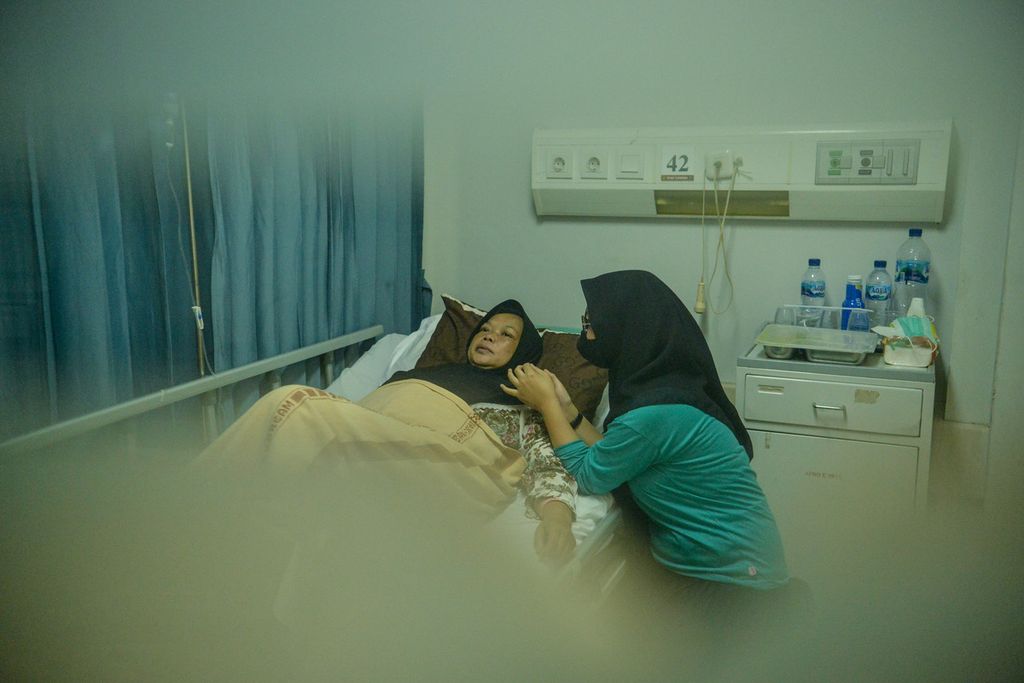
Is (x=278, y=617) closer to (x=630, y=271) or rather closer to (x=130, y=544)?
(x=130, y=544)

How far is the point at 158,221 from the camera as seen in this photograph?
495 mm

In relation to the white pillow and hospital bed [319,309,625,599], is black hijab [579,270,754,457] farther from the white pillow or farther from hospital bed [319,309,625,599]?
the white pillow

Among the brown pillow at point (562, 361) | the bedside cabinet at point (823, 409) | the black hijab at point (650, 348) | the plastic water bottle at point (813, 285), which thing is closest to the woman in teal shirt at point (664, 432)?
the black hijab at point (650, 348)

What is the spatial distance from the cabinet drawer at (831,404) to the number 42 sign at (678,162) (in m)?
1.02

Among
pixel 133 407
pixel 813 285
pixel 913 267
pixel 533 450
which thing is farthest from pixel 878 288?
pixel 133 407

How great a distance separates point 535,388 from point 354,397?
350 millimetres

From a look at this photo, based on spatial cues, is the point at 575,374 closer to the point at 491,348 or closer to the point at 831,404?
the point at 491,348

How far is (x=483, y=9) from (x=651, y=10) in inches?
2.9

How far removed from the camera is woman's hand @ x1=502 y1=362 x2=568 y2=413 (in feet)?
3.09

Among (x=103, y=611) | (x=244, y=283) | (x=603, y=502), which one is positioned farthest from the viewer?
(x=603, y=502)

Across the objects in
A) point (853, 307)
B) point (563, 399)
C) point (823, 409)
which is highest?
point (853, 307)

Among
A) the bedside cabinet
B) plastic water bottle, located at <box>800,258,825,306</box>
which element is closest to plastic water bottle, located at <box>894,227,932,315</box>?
plastic water bottle, located at <box>800,258,825,306</box>

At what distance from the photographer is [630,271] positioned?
81 centimetres

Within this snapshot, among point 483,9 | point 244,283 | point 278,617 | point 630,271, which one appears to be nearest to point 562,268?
point 630,271
